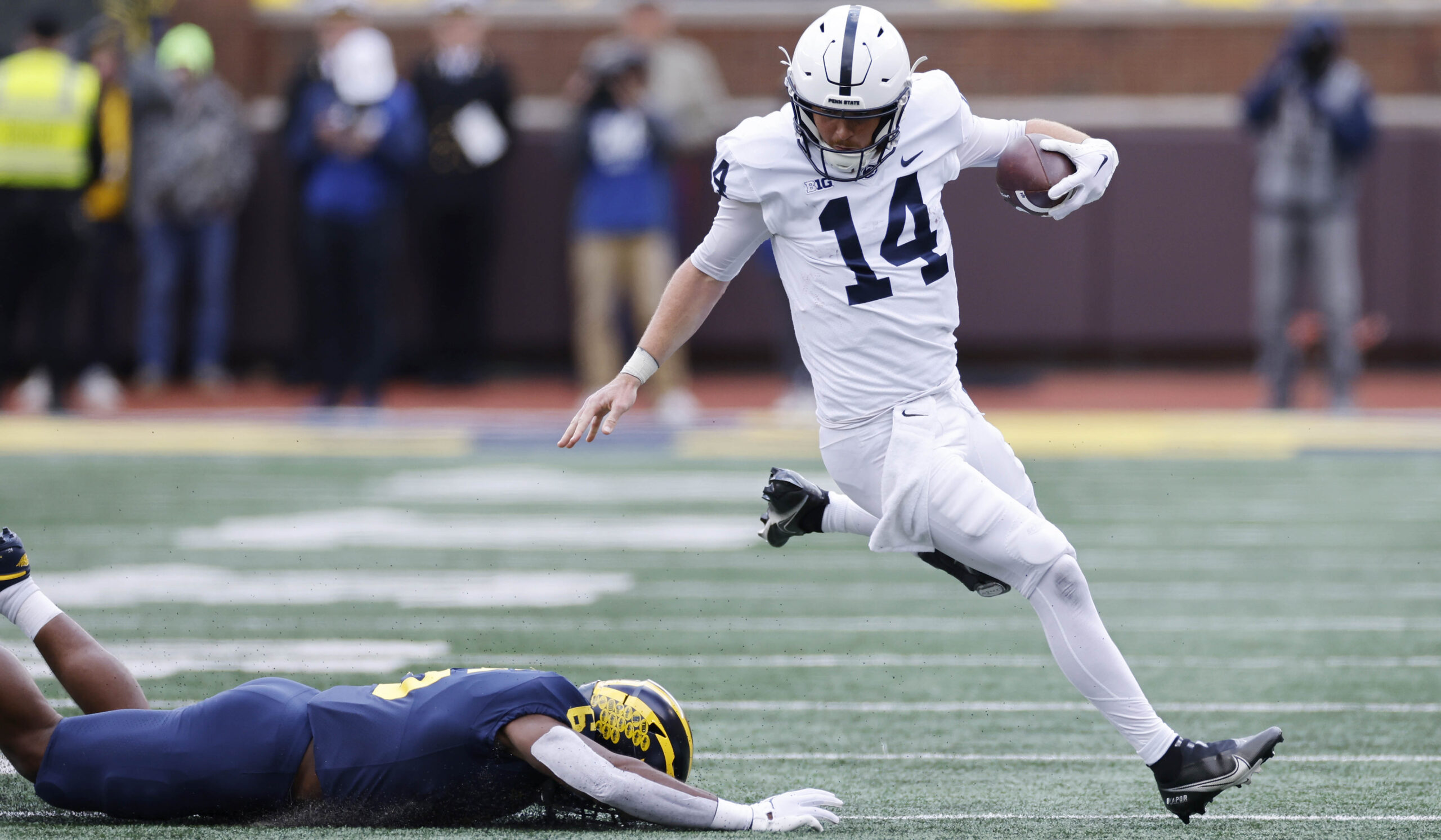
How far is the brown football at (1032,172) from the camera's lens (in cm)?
437

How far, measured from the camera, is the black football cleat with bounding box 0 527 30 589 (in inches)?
168

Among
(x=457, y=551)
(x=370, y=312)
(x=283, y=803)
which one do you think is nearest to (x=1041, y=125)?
(x=283, y=803)

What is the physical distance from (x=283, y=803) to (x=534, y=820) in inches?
20.3

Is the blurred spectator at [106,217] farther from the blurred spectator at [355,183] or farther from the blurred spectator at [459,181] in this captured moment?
the blurred spectator at [459,181]

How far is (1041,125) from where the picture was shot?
4504 mm

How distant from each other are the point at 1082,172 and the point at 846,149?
0.55 metres

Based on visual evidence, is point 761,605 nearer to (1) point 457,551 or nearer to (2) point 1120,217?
(1) point 457,551

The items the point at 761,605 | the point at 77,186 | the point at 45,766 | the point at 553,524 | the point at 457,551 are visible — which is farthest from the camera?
the point at 77,186

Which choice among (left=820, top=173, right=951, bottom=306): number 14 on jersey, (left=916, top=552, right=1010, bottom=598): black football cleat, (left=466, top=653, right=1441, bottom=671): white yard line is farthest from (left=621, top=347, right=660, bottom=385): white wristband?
(left=466, top=653, right=1441, bottom=671): white yard line

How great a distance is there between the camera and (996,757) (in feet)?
15.5

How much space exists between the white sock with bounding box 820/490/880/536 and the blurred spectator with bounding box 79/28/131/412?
301 inches

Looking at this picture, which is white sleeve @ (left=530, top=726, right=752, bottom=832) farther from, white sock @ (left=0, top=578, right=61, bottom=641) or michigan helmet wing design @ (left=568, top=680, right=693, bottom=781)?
white sock @ (left=0, top=578, right=61, bottom=641)

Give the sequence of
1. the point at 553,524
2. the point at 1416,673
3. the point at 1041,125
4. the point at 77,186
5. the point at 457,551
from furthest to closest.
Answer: the point at 77,186, the point at 553,524, the point at 457,551, the point at 1416,673, the point at 1041,125

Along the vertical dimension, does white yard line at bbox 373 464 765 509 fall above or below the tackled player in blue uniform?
below
